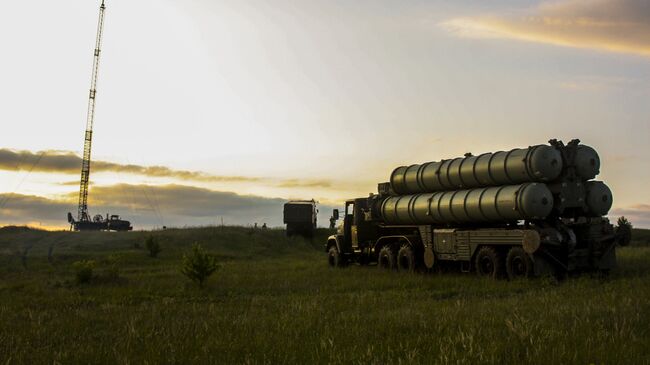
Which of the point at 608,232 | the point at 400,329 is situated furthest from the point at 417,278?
the point at 400,329

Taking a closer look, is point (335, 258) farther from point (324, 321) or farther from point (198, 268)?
point (324, 321)

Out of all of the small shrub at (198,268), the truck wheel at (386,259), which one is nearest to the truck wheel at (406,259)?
the truck wheel at (386,259)

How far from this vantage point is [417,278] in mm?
20344

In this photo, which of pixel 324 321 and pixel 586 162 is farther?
pixel 586 162

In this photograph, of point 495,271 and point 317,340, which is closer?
point 317,340

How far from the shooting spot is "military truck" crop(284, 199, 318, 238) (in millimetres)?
53625

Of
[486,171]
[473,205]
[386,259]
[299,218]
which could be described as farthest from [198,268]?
[299,218]

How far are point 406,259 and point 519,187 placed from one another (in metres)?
7.01

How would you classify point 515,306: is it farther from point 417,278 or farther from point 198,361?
point 417,278

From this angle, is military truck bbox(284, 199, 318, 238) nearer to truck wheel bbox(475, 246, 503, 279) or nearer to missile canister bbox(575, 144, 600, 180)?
truck wheel bbox(475, 246, 503, 279)

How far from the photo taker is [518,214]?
62.6ft

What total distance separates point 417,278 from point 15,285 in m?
13.7

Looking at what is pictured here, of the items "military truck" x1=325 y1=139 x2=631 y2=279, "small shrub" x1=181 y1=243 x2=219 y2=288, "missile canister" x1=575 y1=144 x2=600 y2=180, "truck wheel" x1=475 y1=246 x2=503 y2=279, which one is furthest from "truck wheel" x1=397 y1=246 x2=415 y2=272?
"small shrub" x1=181 y1=243 x2=219 y2=288

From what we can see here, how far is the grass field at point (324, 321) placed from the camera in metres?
7.29
